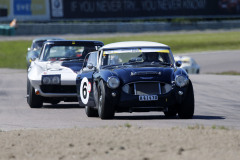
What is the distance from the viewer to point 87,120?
36.9 ft

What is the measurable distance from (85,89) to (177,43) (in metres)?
36.2

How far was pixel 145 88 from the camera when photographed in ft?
35.0

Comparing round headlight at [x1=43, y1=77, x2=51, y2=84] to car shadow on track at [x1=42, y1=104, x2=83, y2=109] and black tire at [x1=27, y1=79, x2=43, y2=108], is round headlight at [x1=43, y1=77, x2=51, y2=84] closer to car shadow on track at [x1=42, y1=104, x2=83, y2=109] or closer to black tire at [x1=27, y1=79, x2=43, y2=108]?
black tire at [x1=27, y1=79, x2=43, y2=108]

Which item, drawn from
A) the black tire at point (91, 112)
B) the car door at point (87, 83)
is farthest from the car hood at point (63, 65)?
the black tire at point (91, 112)

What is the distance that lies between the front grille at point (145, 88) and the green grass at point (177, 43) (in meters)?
27.7

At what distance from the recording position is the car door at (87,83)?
1159 centimetres

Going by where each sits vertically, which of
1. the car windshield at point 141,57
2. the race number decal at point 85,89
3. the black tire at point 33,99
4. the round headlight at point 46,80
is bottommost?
the black tire at point 33,99

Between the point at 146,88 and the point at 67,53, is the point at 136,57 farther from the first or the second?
the point at 67,53

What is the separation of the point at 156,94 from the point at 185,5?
48.5m

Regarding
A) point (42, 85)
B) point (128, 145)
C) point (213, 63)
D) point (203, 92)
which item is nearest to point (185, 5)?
point (213, 63)

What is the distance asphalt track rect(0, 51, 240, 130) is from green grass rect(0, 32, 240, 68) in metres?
19.0

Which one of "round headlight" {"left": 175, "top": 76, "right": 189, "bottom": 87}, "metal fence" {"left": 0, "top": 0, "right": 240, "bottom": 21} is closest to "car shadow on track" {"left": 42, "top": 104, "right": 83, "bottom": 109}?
"round headlight" {"left": 175, "top": 76, "right": 189, "bottom": 87}

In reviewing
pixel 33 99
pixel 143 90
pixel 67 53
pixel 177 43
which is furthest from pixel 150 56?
pixel 177 43

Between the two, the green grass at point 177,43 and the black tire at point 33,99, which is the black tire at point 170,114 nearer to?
the black tire at point 33,99
